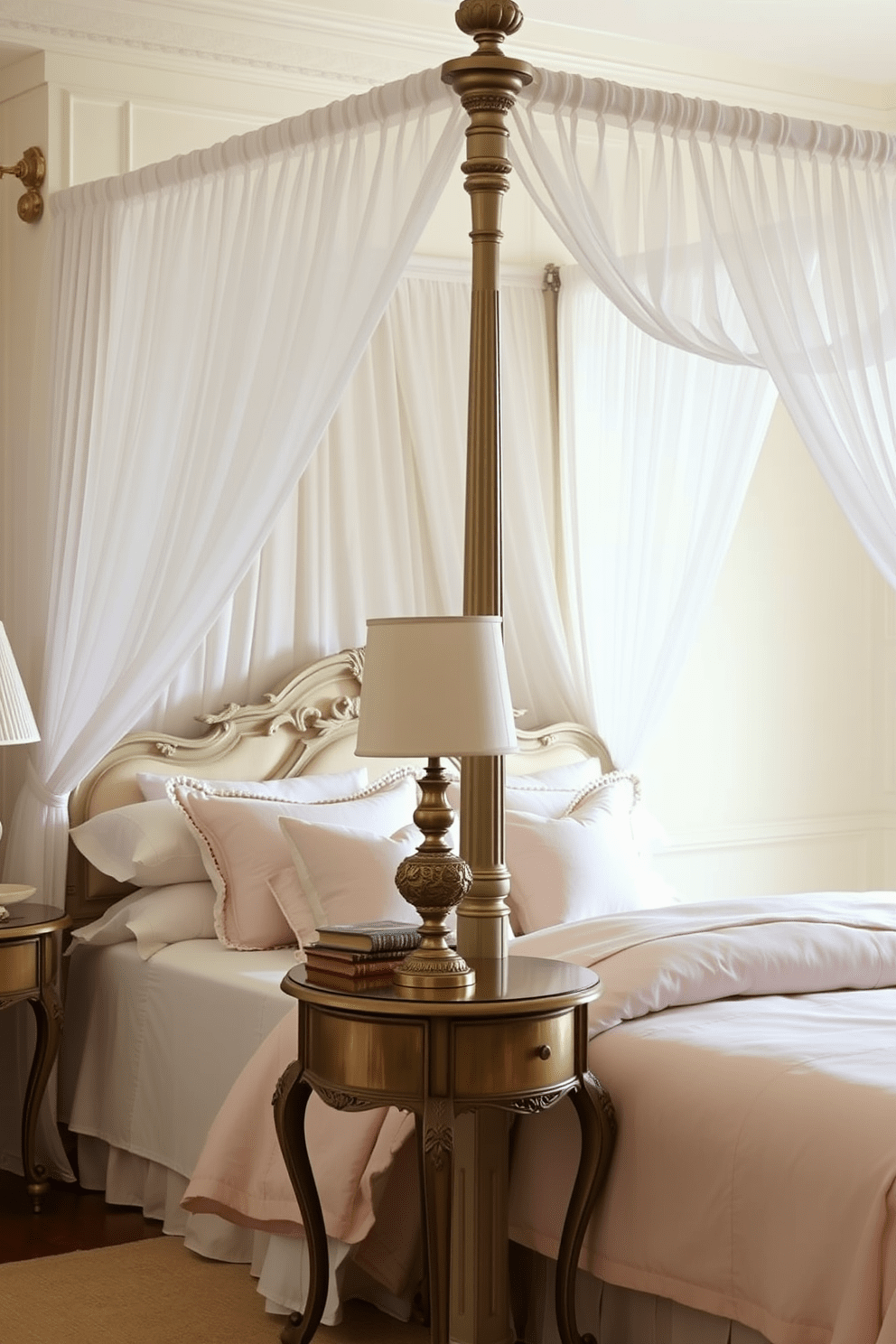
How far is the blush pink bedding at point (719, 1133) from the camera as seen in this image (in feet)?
9.11

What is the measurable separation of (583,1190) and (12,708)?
189 cm

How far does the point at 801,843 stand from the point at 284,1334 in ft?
11.2

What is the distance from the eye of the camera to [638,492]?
17.6ft

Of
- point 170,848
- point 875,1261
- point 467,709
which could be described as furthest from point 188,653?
point 875,1261

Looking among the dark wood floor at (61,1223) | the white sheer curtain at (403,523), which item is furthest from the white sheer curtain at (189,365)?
the dark wood floor at (61,1223)

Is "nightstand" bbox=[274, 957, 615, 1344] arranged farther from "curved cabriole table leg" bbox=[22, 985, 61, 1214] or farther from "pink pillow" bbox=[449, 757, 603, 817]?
"pink pillow" bbox=[449, 757, 603, 817]

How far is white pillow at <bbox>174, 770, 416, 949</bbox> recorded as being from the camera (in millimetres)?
4398

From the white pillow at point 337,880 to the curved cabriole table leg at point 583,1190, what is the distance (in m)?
1.14

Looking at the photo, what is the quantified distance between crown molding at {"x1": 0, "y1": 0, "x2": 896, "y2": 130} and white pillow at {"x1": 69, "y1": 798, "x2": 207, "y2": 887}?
6.83 ft

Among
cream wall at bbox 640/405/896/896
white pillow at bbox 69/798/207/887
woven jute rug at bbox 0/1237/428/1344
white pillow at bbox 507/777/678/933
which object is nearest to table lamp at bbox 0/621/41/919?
white pillow at bbox 69/798/207/887

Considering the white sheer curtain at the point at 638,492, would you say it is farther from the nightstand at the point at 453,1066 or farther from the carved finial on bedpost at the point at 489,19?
the nightstand at the point at 453,1066

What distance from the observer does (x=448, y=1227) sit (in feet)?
9.90

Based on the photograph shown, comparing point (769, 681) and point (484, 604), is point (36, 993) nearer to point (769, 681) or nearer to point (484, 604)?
point (484, 604)

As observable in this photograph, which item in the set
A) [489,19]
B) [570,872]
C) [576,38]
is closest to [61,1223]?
[570,872]
